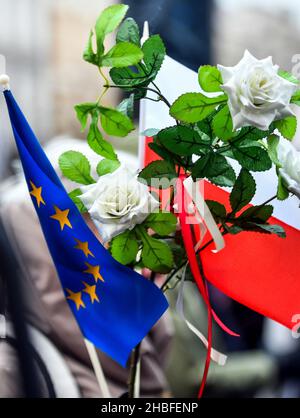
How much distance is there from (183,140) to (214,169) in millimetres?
65

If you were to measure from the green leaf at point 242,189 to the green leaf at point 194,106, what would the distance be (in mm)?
119

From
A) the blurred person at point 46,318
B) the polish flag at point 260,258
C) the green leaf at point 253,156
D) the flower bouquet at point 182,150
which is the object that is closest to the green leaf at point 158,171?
the flower bouquet at point 182,150

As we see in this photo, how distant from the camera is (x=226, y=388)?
1512mm

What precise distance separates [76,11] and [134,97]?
59 centimetres

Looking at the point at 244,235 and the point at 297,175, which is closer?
the point at 297,175

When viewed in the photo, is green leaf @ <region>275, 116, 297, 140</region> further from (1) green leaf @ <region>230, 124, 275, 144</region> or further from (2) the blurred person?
(2) the blurred person

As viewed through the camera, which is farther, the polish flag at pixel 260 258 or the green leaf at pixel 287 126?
the polish flag at pixel 260 258

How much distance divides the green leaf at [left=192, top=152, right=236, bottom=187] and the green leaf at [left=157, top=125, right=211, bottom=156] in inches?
0.6

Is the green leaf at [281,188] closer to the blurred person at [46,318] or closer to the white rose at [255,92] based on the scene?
the white rose at [255,92]

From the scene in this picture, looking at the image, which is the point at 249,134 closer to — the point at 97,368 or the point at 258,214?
the point at 258,214

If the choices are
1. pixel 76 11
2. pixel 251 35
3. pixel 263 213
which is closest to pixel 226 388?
pixel 263 213

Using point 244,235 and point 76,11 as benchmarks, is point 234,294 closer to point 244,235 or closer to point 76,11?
point 244,235

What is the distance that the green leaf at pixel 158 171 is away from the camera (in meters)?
0.89

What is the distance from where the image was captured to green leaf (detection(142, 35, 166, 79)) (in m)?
0.87
